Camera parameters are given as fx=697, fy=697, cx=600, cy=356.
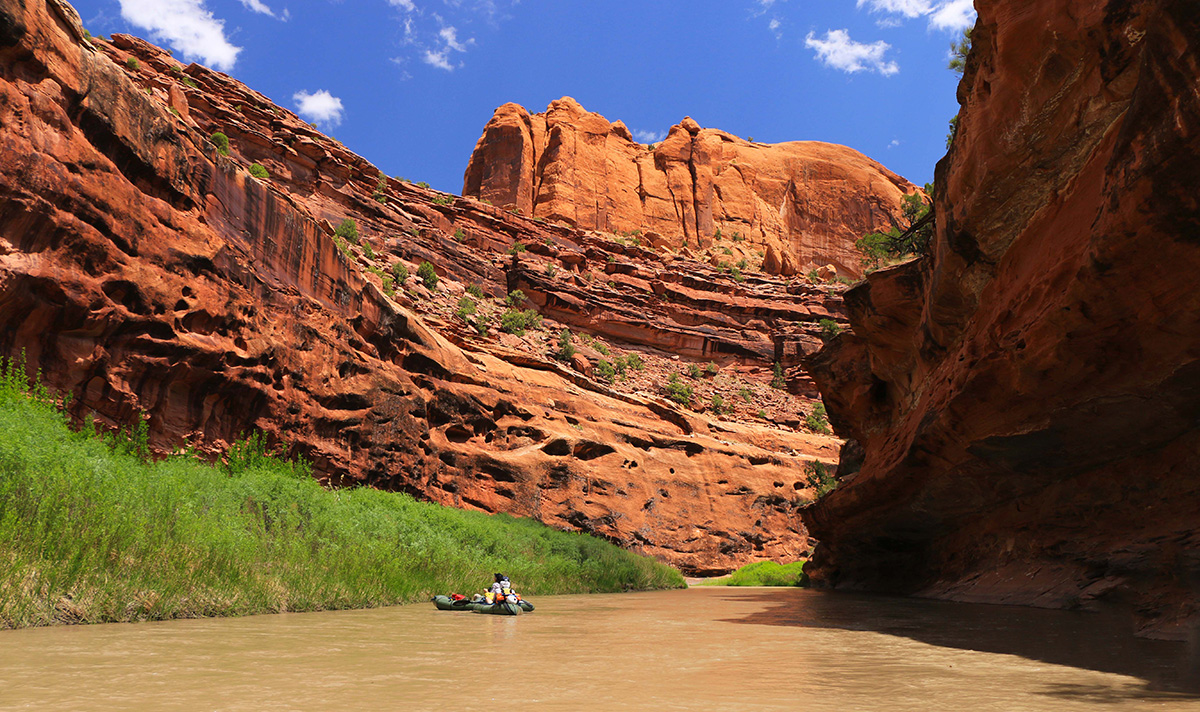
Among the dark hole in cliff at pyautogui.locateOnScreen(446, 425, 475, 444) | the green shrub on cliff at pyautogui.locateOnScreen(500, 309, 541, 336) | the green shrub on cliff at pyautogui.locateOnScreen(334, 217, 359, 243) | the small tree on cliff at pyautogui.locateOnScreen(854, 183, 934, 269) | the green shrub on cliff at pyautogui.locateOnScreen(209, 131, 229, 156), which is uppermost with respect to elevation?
the green shrub on cliff at pyautogui.locateOnScreen(209, 131, 229, 156)

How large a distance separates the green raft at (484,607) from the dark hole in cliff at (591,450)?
758 inches

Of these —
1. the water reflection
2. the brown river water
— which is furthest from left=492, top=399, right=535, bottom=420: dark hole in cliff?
the brown river water

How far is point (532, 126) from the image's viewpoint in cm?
8000

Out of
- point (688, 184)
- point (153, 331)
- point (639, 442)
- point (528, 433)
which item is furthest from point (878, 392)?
point (688, 184)

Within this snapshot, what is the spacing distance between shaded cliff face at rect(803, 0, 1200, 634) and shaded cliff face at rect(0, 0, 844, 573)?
50.7 ft

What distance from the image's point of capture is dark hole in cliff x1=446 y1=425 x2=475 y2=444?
26.8 m

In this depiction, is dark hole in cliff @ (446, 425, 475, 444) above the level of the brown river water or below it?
above

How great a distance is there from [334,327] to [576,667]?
17.8 metres

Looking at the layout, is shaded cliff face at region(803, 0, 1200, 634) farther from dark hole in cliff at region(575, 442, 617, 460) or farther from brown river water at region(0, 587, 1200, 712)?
dark hole in cliff at region(575, 442, 617, 460)

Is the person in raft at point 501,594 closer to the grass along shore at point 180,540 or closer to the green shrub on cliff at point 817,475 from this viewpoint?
the grass along shore at point 180,540

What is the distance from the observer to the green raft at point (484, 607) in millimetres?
10859

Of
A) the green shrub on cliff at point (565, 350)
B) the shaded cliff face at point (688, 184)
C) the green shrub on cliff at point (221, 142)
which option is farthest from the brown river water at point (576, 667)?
the shaded cliff face at point (688, 184)

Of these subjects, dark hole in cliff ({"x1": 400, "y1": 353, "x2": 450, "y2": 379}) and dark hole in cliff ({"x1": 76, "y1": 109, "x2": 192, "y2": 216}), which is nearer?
dark hole in cliff ({"x1": 76, "y1": 109, "x2": 192, "y2": 216})

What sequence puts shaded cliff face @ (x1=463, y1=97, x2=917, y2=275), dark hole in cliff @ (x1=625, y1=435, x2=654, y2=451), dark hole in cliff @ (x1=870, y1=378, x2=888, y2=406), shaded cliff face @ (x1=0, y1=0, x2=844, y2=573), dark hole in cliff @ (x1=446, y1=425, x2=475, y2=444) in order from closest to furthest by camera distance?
shaded cliff face @ (x1=0, y1=0, x2=844, y2=573) → dark hole in cliff @ (x1=870, y1=378, x2=888, y2=406) → dark hole in cliff @ (x1=446, y1=425, x2=475, y2=444) → dark hole in cliff @ (x1=625, y1=435, x2=654, y2=451) → shaded cliff face @ (x1=463, y1=97, x2=917, y2=275)
